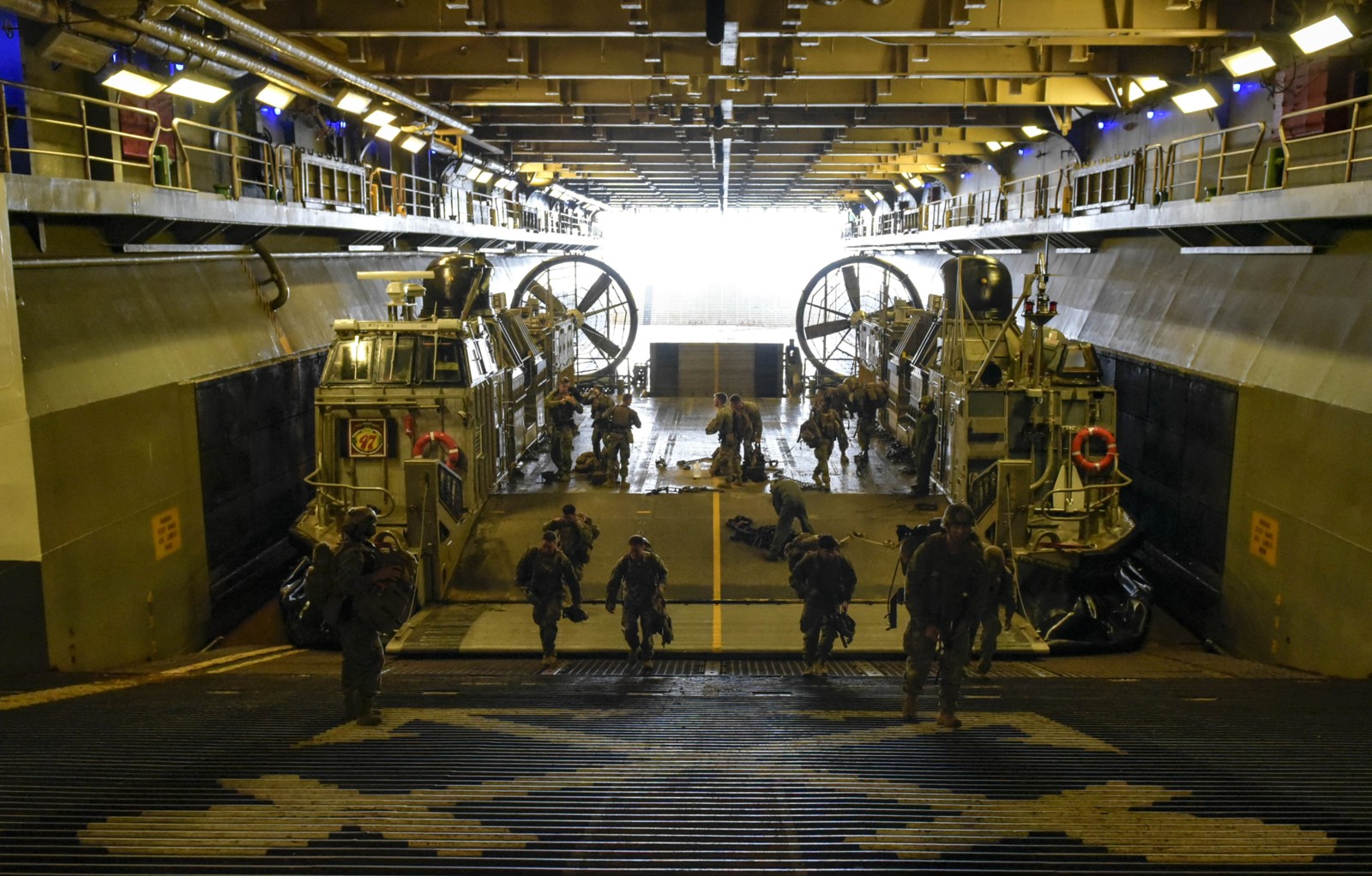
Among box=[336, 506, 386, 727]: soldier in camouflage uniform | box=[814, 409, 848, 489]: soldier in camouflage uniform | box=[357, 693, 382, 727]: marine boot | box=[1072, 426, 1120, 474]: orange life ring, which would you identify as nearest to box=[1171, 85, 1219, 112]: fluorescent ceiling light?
box=[1072, 426, 1120, 474]: orange life ring

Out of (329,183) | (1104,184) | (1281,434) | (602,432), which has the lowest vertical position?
(602,432)

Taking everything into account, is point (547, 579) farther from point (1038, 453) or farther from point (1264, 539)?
point (1264, 539)

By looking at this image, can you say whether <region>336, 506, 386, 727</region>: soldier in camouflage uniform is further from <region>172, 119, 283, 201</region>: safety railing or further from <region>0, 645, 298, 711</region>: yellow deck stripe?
<region>172, 119, 283, 201</region>: safety railing

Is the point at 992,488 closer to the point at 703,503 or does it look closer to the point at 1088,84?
the point at 703,503

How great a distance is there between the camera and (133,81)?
10375mm

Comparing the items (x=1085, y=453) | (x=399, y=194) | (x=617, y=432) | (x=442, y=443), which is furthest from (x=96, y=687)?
(x=399, y=194)

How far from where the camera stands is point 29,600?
27.5ft

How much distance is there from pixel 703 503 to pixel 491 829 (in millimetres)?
9358

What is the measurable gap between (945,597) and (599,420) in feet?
28.8

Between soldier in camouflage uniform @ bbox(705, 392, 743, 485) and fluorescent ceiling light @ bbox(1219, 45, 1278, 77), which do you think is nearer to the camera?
fluorescent ceiling light @ bbox(1219, 45, 1278, 77)

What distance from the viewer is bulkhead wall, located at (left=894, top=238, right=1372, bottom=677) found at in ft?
29.5

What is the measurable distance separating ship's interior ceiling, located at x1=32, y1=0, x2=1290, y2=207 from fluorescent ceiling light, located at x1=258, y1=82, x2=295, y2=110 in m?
0.34

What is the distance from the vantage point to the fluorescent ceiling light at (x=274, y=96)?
1328cm

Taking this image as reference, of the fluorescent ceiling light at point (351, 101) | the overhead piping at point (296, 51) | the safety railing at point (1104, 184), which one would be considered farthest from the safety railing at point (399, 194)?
the safety railing at point (1104, 184)
